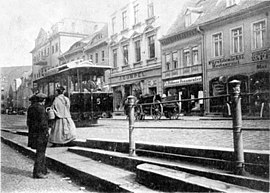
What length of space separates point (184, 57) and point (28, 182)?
17.5m

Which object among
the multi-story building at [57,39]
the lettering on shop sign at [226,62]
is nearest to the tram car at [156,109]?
the lettering on shop sign at [226,62]

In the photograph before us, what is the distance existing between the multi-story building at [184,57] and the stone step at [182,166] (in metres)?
13.8

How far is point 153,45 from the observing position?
24516mm

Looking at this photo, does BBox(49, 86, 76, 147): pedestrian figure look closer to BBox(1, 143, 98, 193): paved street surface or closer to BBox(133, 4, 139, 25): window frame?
BBox(1, 143, 98, 193): paved street surface

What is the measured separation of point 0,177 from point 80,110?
6.88 m

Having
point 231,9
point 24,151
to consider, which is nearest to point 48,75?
point 24,151

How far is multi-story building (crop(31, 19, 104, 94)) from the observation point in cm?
3478

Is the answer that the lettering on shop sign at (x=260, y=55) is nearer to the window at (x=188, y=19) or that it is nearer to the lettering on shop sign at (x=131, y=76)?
the window at (x=188, y=19)

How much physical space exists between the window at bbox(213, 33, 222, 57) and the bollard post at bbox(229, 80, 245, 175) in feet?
50.7

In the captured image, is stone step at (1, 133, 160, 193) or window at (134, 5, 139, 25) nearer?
stone step at (1, 133, 160, 193)

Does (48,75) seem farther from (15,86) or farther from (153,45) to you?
(15,86)

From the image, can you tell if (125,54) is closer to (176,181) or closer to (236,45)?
(236,45)

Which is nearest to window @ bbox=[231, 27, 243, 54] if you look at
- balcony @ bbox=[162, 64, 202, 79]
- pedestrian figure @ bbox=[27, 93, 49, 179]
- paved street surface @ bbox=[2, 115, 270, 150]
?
balcony @ bbox=[162, 64, 202, 79]

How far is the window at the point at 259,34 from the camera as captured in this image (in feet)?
50.9
